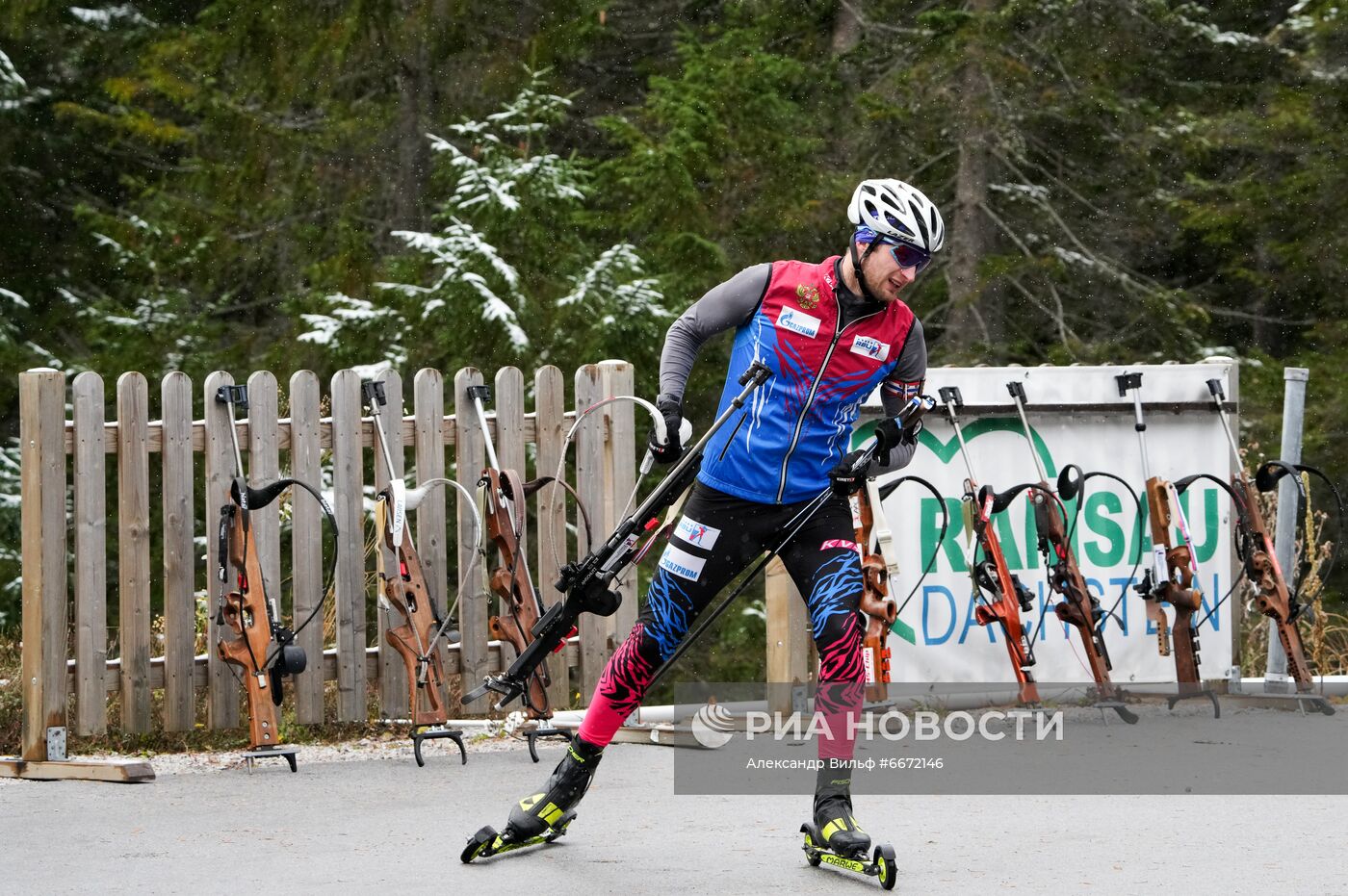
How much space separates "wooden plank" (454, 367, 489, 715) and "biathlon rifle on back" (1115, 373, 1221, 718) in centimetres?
333

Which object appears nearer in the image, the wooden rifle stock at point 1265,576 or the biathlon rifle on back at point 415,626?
the biathlon rifle on back at point 415,626

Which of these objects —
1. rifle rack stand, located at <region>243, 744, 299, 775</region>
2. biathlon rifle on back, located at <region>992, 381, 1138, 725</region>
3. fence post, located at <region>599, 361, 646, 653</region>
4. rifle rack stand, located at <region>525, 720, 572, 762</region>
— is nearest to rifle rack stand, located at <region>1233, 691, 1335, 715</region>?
biathlon rifle on back, located at <region>992, 381, 1138, 725</region>

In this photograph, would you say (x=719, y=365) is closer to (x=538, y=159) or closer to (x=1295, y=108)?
(x=538, y=159)

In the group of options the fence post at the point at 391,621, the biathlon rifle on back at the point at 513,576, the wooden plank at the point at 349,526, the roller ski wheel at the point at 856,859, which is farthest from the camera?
the fence post at the point at 391,621

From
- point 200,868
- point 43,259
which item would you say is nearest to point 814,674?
point 200,868

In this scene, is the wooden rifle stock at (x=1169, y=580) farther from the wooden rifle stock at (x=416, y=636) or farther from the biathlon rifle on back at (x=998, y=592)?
the wooden rifle stock at (x=416, y=636)

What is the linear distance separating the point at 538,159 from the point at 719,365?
3.13 metres

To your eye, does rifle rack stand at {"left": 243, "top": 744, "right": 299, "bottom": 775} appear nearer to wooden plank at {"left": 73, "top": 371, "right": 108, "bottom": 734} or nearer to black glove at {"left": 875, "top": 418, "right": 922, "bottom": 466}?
wooden plank at {"left": 73, "top": 371, "right": 108, "bottom": 734}

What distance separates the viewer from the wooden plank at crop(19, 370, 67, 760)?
750 cm

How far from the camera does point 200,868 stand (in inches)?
223

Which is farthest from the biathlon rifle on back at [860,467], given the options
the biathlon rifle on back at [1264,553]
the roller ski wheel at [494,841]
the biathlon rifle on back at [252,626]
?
the biathlon rifle on back at [1264,553]

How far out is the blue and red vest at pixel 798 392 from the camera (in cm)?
580

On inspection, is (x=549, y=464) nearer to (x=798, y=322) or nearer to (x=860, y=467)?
(x=798, y=322)

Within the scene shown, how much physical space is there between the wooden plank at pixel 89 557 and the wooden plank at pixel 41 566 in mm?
134
